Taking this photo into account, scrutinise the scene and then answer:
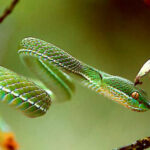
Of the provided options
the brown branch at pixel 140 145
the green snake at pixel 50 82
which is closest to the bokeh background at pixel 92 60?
the green snake at pixel 50 82

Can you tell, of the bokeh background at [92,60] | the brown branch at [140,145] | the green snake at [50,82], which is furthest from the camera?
the bokeh background at [92,60]

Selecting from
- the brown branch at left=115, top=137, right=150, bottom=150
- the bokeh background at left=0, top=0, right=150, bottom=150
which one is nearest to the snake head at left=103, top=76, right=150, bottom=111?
the brown branch at left=115, top=137, right=150, bottom=150

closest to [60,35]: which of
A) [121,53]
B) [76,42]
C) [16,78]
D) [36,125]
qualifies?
[76,42]

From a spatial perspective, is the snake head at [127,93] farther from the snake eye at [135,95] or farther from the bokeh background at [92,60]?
the bokeh background at [92,60]

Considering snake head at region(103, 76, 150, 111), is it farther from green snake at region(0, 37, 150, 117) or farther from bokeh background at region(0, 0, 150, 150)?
bokeh background at region(0, 0, 150, 150)

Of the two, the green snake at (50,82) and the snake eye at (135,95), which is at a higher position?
the snake eye at (135,95)

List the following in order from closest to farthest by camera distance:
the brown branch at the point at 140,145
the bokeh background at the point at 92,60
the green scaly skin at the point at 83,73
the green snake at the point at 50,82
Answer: the brown branch at the point at 140,145 < the green snake at the point at 50,82 < the green scaly skin at the point at 83,73 < the bokeh background at the point at 92,60

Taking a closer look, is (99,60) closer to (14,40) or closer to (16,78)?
(14,40)

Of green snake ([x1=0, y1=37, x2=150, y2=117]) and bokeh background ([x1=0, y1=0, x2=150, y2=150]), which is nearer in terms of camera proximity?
green snake ([x1=0, y1=37, x2=150, y2=117])

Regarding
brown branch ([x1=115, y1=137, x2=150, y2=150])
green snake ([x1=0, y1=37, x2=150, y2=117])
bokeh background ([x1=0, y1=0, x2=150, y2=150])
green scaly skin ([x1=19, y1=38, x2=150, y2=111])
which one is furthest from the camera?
bokeh background ([x1=0, y1=0, x2=150, y2=150])
